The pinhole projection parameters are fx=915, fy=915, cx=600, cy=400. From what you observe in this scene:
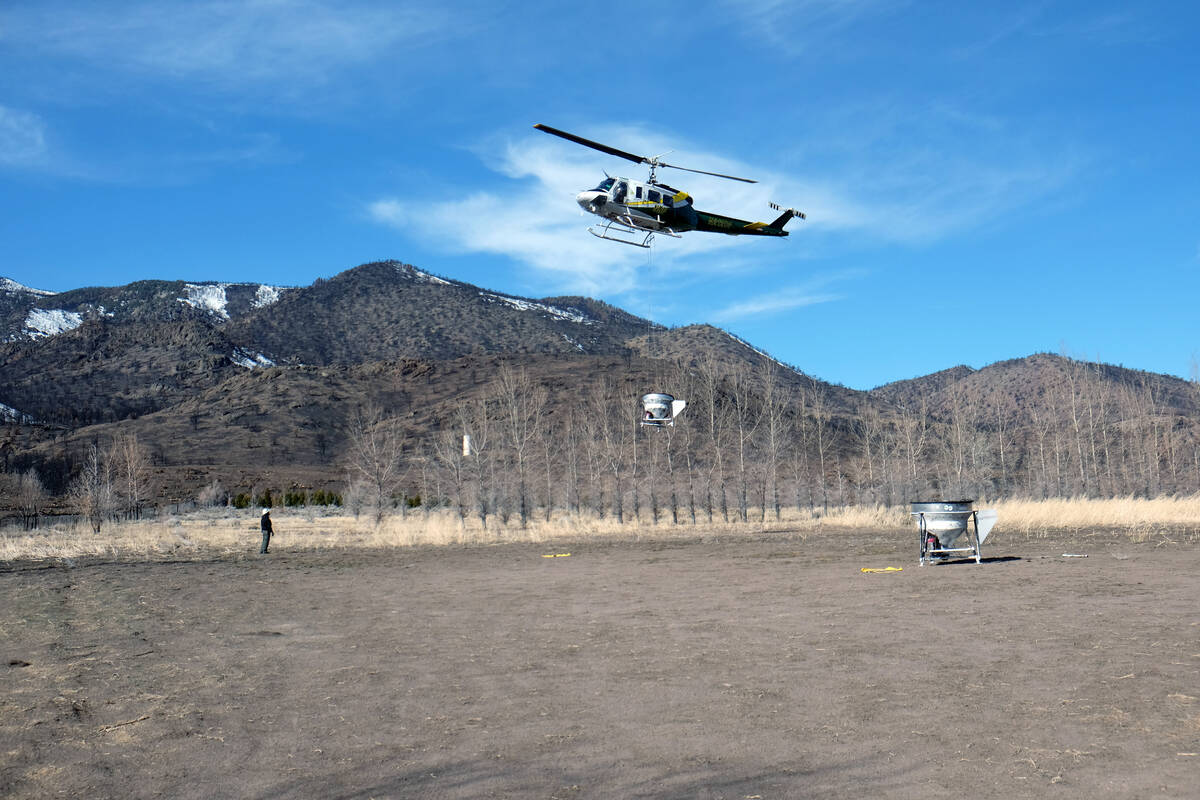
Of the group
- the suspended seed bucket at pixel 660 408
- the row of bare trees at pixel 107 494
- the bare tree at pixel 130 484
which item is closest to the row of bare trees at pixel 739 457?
the suspended seed bucket at pixel 660 408

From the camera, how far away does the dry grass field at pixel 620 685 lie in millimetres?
6645

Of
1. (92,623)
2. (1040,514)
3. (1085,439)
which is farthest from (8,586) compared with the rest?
(1085,439)

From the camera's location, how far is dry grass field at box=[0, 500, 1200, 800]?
21.8 feet

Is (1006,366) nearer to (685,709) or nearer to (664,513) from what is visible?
(664,513)

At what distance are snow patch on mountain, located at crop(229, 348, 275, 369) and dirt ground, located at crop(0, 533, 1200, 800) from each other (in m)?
179

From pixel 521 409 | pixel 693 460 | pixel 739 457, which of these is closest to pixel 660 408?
pixel 739 457

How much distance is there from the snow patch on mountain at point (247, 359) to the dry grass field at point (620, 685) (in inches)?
6912

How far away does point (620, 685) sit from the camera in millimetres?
9594

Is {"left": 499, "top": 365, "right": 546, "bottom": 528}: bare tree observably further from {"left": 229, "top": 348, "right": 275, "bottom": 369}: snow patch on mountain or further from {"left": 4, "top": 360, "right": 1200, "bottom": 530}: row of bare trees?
{"left": 229, "top": 348, "right": 275, "bottom": 369}: snow patch on mountain

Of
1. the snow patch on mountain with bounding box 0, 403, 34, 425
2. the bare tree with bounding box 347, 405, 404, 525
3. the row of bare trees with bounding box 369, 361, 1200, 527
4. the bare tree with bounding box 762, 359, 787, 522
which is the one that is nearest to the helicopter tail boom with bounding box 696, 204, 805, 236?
the row of bare trees with bounding box 369, 361, 1200, 527

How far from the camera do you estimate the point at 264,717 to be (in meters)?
8.52

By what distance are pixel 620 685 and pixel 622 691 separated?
0.90ft

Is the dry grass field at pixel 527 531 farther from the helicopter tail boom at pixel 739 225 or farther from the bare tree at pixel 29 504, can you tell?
the helicopter tail boom at pixel 739 225

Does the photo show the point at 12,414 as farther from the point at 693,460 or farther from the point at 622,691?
the point at 622,691
